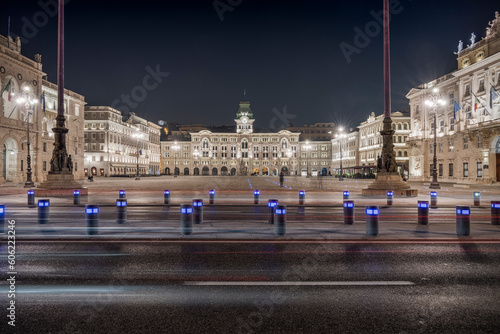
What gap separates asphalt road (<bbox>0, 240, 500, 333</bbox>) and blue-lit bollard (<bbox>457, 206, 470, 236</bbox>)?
1.21 metres

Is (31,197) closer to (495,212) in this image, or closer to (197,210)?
(197,210)

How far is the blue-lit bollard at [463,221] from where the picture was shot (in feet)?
32.2

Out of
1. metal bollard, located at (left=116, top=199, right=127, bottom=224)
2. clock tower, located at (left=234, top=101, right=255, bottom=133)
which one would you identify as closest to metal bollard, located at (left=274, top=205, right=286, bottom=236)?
metal bollard, located at (left=116, top=199, right=127, bottom=224)

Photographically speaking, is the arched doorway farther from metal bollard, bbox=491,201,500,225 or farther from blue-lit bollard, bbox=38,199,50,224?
metal bollard, bbox=491,201,500,225

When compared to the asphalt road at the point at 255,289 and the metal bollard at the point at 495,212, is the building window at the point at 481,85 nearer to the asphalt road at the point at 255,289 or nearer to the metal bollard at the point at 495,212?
the metal bollard at the point at 495,212

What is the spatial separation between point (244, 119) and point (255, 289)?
474 feet

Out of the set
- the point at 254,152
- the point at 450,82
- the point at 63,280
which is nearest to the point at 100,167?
the point at 254,152

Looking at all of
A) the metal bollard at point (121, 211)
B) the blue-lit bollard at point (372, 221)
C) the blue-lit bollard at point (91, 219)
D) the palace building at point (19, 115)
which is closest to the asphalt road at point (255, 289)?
the blue-lit bollard at point (372, 221)

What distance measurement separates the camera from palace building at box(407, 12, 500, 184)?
43.6 metres

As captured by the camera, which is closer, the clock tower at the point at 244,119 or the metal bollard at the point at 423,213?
the metal bollard at the point at 423,213

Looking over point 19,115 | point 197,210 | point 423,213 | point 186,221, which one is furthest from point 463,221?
point 19,115

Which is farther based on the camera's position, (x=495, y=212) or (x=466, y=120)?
(x=466, y=120)

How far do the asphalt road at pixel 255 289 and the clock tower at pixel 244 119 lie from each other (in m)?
140

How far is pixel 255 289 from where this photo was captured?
221 inches
